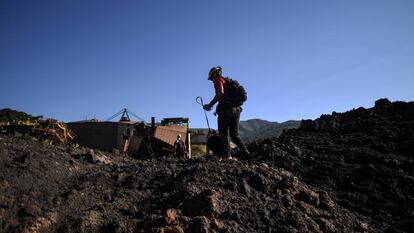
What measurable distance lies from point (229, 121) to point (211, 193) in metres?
2.69

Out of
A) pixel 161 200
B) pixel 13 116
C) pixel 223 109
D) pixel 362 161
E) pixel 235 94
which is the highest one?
pixel 13 116

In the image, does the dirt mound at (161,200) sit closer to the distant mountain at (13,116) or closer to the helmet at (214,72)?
the helmet at (214,72)

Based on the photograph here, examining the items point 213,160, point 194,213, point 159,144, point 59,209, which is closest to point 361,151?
point 213,160

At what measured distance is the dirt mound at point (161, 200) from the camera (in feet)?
16.1

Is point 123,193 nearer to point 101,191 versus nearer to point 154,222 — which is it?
point 101,191

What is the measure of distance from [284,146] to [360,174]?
175 centimetres

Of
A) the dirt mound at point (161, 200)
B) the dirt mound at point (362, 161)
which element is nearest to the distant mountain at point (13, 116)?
the dirt mound at point (362, 161)

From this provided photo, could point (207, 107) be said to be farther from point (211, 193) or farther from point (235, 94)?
point (211, 193)

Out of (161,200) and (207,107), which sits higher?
(207,107)

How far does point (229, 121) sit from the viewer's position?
792 cm

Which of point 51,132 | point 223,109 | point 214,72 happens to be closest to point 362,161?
point 223,109

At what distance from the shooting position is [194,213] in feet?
16.8

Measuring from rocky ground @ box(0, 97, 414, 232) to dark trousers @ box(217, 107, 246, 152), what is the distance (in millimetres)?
568

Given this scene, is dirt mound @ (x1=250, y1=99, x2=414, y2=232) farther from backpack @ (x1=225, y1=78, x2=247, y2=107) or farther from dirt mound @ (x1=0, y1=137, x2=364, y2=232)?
backpack @ (x1=225, y1=78, x2=247, y2=107)
